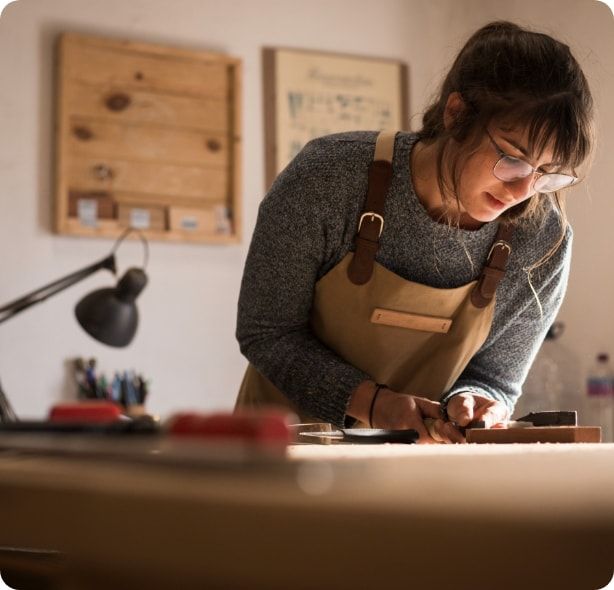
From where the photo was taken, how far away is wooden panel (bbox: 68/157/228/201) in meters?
2.82

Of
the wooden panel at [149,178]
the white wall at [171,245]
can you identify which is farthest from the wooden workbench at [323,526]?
the wooden panel at [149,178]

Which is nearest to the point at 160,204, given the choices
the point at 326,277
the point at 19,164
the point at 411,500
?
the point at 19,164

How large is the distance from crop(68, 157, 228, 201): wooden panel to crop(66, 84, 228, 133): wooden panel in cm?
14

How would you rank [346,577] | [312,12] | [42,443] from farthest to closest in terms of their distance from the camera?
1. [312,12]
2. [42,443]
3. [346,577]

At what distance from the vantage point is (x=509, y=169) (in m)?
1.16

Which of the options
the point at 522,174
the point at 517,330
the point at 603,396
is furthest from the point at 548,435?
the point at 603,396

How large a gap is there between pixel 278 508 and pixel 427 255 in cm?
102

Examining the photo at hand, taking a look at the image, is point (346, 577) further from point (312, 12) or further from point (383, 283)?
point (312, 12)

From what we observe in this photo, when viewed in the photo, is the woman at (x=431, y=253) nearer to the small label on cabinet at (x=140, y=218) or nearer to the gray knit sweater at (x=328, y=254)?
the gray knit sweater at (x=328, y=254)

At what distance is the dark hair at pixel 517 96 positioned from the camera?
1133mm

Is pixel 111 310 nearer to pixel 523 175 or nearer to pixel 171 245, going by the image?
pixel 171 245

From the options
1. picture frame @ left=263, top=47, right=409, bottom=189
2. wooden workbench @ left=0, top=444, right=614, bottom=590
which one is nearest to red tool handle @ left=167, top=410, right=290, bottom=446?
wooden workbench @ left=0, top=444, right=614, bottom=590

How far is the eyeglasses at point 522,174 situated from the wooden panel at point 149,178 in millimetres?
1869

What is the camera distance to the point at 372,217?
1.28 metres
